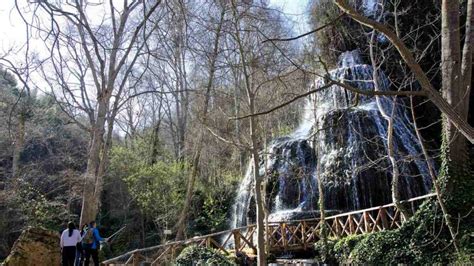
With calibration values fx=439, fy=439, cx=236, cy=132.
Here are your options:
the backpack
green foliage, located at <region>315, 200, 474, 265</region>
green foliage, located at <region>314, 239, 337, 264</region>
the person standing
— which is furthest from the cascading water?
the person standing

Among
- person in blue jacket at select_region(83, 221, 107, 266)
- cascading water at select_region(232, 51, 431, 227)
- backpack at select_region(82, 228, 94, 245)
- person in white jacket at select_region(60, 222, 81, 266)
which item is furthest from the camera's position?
cascading water at select_region(232, 51, 431, 227)

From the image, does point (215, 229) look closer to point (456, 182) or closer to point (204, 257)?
point (204, 257)

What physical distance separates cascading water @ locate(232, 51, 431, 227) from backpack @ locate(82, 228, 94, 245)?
572 centimetres

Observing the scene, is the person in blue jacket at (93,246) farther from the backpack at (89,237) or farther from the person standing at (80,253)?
the person standing at (80,253)

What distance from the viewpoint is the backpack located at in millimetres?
9073

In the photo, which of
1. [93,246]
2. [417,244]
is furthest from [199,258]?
[417,244]

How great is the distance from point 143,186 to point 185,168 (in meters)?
2.01

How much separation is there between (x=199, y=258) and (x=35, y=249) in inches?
139

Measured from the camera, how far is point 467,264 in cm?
827

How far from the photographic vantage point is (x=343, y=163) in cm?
1568

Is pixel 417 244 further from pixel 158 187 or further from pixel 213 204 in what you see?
pixel 158 187

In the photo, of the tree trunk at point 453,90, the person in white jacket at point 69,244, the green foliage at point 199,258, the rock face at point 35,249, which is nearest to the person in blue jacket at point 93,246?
the person in white jacket at point 69,244

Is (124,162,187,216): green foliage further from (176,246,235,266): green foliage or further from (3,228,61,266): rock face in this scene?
(3,228,61,266): rock face

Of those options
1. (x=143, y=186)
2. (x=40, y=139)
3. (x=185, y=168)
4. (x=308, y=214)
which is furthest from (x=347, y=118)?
(x=40, y=139)
